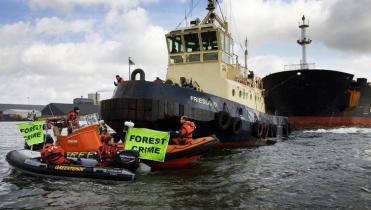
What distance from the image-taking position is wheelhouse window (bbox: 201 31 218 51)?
56.3ft

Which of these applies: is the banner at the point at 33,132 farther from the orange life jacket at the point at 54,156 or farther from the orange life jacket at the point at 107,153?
the orange life jacket at the point at 107,153

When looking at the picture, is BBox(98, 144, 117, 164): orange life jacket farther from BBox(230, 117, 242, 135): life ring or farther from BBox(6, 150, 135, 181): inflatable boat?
BBox(230, 117, 242, 135): life ring

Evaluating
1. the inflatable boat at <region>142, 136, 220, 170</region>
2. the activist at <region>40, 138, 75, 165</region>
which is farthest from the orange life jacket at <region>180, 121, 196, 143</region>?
the activist at <region>40, 138, 75, 165</region>

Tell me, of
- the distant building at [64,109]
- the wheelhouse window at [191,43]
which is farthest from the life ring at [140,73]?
the distant building at [64,109]

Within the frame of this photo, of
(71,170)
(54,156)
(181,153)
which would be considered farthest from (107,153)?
(181,153)

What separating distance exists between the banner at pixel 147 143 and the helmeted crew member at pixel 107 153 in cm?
42

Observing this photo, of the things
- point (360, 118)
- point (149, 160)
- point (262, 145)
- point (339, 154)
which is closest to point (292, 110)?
point (360, 118)

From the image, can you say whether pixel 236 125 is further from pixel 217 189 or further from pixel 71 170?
pixel 71 170

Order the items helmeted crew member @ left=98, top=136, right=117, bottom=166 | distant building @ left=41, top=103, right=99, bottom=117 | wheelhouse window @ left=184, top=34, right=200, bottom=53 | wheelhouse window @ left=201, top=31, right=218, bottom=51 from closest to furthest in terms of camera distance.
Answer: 1. helmeted crew member @ left=98, top=136, right=117, bottom=166
2. wheelhouse window @ left=201, top=31, right=218, bottom=51
3. wheelhouse window @ left=184, top=34, right=200, bottom=53
4. distant building @ left=41, top=103, right=99, bottom=117

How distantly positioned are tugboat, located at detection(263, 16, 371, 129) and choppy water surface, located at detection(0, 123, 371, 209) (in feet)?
73.2

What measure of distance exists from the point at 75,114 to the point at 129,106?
1.94m

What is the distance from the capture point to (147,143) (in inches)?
416

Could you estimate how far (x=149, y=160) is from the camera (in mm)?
11117

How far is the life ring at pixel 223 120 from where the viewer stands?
15102 millimetres
